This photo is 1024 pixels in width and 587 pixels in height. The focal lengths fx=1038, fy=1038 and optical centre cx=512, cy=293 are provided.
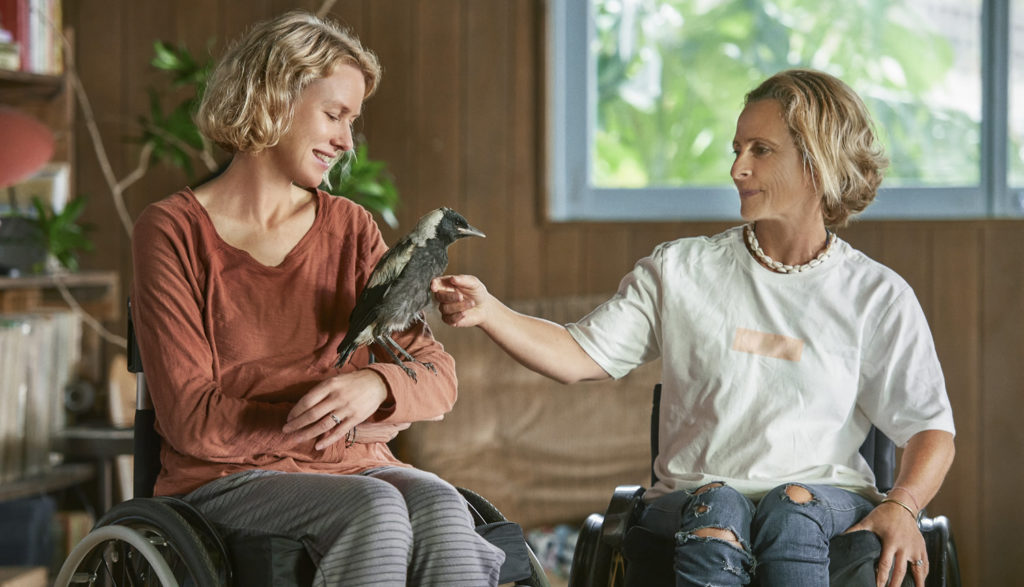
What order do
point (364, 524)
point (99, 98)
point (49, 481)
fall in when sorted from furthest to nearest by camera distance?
point (99, 98)
point (49, 481)
point (364, 524)

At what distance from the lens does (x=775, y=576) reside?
1424 millimetres

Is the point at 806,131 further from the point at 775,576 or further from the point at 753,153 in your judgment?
the point at 775,576

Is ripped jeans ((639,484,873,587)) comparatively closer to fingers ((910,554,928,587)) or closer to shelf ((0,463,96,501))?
fingers ((910,554,928,587))

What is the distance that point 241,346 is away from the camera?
1.53 meters

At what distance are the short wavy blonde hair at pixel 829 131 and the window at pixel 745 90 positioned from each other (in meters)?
1.38

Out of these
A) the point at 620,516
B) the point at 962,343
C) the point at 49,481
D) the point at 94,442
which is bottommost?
the point at 49,481

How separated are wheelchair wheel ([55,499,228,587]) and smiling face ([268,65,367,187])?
0.54m

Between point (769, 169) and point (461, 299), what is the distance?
1.78 ft

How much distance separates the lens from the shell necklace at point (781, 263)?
5.60 feet

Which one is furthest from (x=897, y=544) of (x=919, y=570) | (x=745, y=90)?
(x=745, y=90)

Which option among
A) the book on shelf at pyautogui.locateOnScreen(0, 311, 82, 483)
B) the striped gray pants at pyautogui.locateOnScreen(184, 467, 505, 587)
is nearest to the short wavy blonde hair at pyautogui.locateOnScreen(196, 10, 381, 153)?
the striped gray pants at pyautogui.locateOnScreen(184, 467, 505, 587)

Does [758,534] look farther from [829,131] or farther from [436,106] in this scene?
[436,106]

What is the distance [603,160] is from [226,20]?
126cm

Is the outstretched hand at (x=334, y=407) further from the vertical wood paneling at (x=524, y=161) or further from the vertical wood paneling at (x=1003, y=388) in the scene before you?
the vertical wood paneling at (x=1003, y=388)
